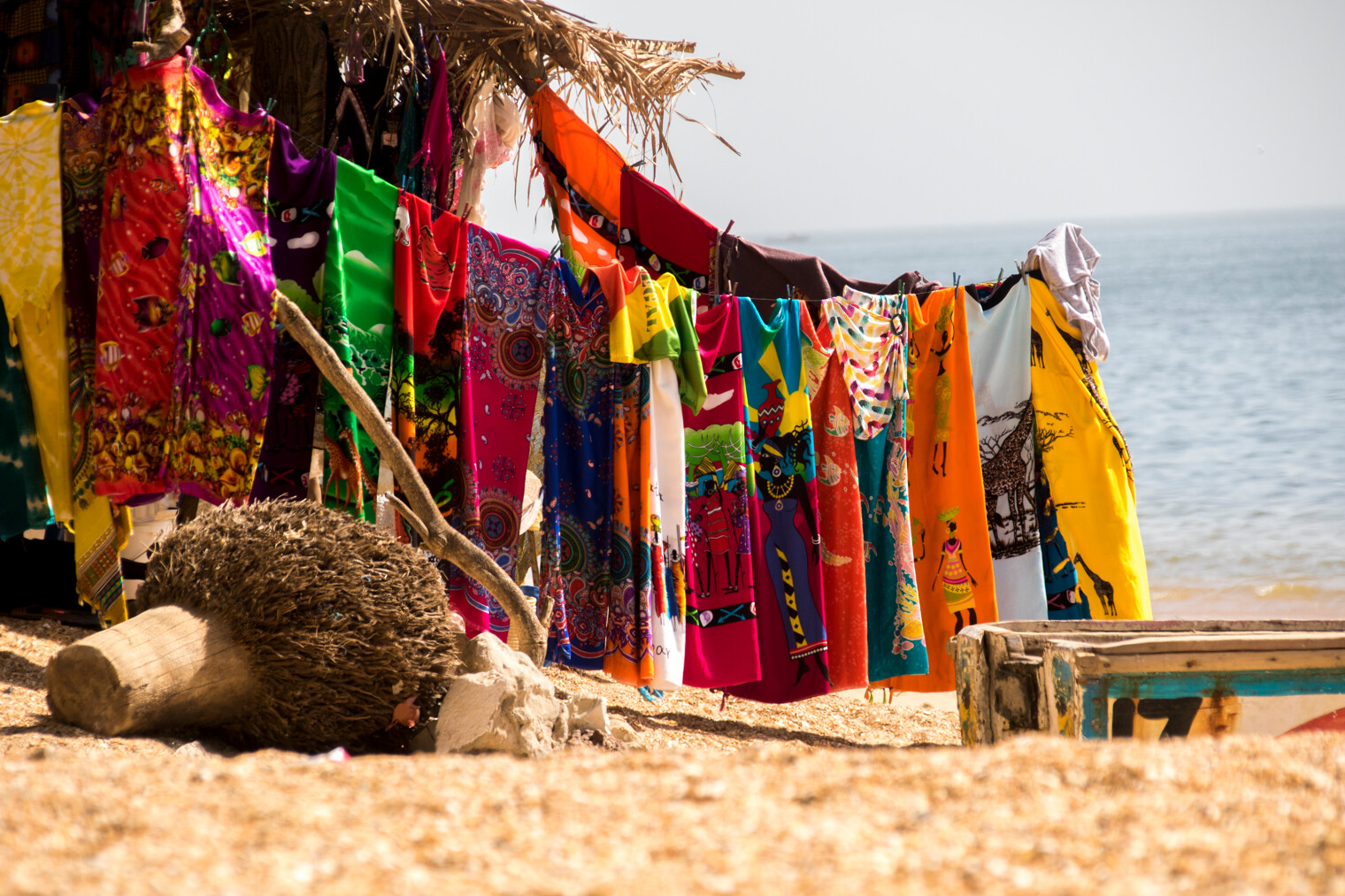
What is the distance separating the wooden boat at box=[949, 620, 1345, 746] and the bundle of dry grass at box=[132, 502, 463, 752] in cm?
178

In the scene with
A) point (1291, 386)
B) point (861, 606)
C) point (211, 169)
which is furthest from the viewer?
point (1291, 386)

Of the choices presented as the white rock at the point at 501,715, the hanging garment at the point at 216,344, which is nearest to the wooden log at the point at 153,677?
the white rock at the point at 501,715

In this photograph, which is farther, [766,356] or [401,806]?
[766,356]

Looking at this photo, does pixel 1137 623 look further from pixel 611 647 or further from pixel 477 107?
pixel 477 107

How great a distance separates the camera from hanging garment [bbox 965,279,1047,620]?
4.48m

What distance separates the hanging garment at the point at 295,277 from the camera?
3.63 metres

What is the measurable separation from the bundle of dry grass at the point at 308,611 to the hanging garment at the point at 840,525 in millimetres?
1904

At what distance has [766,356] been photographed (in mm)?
4277

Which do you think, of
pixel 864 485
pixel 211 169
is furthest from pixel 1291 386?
pixel 211 169

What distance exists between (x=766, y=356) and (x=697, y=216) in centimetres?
73

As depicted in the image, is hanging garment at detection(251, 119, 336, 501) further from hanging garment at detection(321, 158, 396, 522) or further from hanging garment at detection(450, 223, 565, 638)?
hanging garment at detection(450, 223, 565, 638)

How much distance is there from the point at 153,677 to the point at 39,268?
1.67 m

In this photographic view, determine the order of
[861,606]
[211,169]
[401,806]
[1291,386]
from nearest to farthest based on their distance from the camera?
[401,806], [211,169], [861,606], [1291,386]

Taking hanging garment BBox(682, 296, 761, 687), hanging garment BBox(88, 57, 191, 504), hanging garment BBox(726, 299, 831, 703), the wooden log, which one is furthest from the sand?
hanging garment BBox(726, 299, 831, 703)
